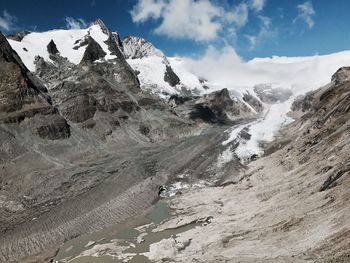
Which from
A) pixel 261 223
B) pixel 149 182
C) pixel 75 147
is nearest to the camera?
pixel 261 223

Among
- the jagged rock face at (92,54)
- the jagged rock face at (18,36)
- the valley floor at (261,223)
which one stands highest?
the jagged rock face at (18,36)

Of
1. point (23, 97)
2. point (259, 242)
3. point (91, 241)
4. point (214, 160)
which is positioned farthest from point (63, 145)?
point (259, 242)

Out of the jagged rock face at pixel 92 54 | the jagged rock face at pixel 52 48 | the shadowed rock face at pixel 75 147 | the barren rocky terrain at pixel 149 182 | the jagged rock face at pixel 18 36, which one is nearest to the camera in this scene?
the barren rocky terrain at pixel 149 182

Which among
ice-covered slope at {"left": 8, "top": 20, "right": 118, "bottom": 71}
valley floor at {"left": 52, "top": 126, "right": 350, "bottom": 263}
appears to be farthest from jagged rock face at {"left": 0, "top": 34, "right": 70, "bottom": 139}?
valley floor at {"left": 52, "top": 126, "right": 350, "bottom": 263}

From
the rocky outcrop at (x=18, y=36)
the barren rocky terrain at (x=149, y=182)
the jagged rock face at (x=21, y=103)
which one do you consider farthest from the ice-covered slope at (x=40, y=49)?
the jagged rock face at (x=21, y=103)

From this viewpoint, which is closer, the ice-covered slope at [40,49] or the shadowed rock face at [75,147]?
the shadowed rock face at [75,147]

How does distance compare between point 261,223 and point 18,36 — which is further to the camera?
point 18,36

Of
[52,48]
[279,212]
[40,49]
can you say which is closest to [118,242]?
[279,212]

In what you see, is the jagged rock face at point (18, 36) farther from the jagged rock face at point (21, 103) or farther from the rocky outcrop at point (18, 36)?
the jagged rock face at point (21, 103)

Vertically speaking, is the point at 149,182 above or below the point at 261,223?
above

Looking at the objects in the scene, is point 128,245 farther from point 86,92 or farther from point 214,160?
point 86,92

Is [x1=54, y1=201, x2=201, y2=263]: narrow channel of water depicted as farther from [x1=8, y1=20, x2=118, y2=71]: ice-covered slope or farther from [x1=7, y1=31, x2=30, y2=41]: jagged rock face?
[x1=7, y1=31, x2=30, y2=41]: jagged rock face

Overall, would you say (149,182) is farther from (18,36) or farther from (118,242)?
A: (18,36)
